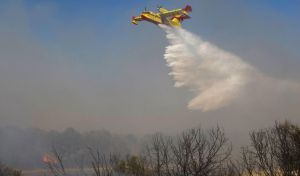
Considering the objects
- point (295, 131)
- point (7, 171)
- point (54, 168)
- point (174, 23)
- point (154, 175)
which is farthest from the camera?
point (7, 171)

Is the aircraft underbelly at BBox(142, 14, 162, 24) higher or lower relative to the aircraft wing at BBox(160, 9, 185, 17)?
lower

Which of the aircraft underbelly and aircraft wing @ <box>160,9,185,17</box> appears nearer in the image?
the aircraft underbelly

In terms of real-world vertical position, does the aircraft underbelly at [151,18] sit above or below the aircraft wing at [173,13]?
below

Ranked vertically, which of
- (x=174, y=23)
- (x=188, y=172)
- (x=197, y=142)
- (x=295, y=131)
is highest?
(x=174, y=23)

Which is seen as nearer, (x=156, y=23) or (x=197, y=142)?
(x=197, y=142)

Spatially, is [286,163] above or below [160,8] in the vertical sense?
below

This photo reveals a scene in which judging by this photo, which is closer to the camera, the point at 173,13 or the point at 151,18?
the point at 151,18

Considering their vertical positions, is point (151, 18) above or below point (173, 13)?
below

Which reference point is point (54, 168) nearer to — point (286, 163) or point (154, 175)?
point (154, 175)

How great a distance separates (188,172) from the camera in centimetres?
2952

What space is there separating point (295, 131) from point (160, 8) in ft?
138

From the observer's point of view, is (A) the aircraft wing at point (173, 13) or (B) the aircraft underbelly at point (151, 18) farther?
(A) the aircraft wing at point (173, 13)

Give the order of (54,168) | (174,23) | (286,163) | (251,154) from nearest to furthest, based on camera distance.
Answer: (54,168) < (286,163) < (251,154) < (174,23)

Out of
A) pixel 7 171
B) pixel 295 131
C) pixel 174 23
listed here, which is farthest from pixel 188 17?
pixel 7 171
